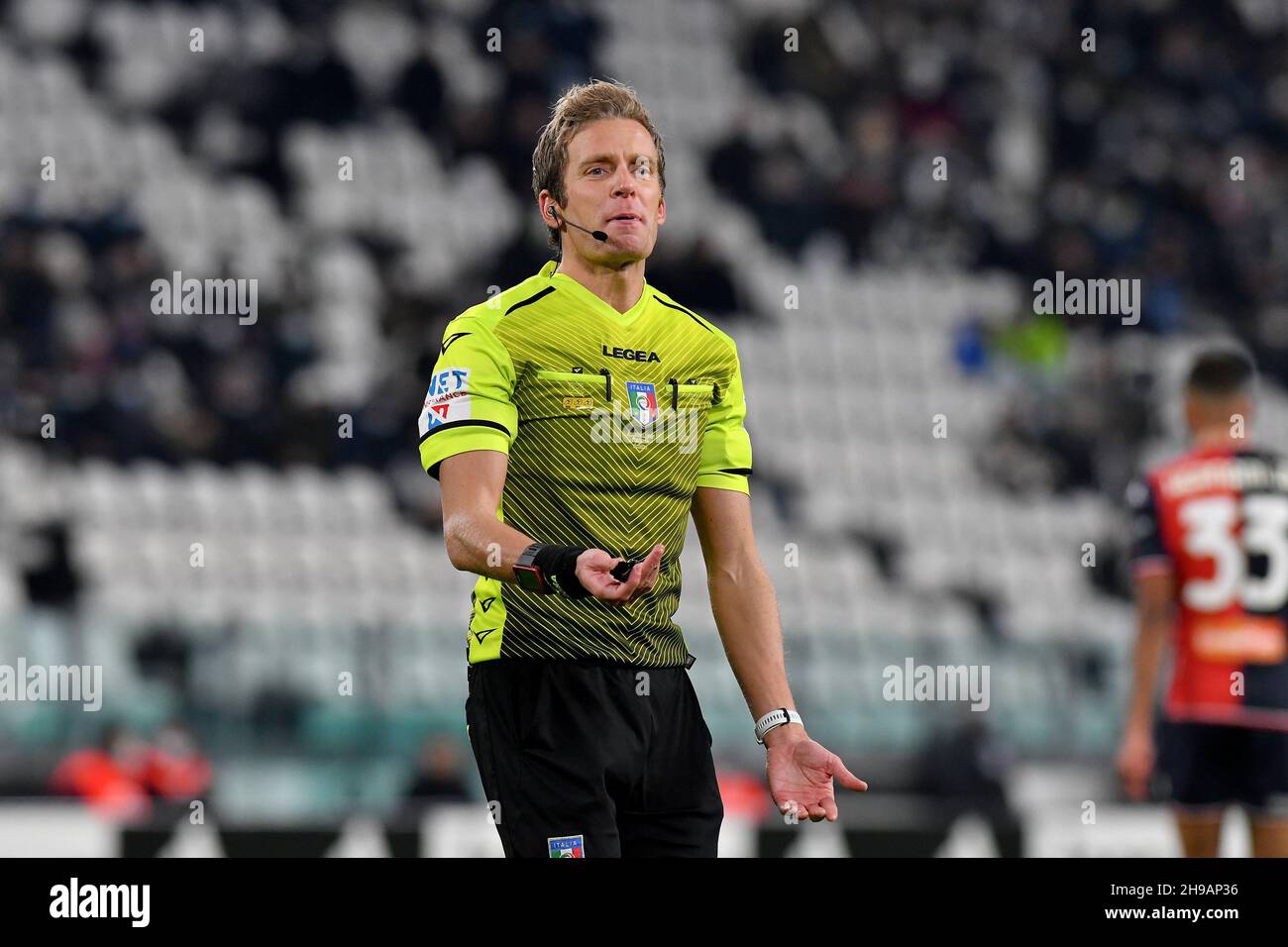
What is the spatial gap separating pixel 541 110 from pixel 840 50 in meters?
2.25

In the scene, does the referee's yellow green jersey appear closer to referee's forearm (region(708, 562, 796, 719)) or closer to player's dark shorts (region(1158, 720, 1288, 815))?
referee's forearm (region(708, 562, 796, 719))

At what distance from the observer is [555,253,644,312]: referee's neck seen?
3.38 metres

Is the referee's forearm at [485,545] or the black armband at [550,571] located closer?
the black armband at [550,571]

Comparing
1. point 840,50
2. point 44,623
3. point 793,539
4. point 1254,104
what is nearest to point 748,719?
point 793,539

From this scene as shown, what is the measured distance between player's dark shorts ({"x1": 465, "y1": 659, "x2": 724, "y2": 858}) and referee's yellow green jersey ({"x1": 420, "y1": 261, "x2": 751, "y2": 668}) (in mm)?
49

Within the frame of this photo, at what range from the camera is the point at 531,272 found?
1103cm

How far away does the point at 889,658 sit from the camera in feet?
30.9

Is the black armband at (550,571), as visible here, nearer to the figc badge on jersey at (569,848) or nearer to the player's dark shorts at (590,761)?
the player's dark shorts at (590,761)

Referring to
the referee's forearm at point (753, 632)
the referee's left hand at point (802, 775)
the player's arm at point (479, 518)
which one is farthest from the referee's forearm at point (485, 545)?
the referee's left hand at point (802, 775)

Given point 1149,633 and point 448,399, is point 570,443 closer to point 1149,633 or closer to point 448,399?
point 448,399

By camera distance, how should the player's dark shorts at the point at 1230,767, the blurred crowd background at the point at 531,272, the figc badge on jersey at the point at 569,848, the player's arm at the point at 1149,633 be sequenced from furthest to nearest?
the blurred crowd background at the point at 531,272 → the player's arm at the point at 1149,633 → the player's dark shorts at the point at 1230,767 → the figc badge on jersey at the point at 569,848

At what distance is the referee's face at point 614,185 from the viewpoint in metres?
3.29

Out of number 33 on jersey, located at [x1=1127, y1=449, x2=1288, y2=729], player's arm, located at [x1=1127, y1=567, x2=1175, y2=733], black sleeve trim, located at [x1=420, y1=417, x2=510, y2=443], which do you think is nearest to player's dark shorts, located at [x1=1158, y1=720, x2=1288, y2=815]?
number 33 on jersey, located at [x1=1127, y1=449, x2=1288, y2=729]
